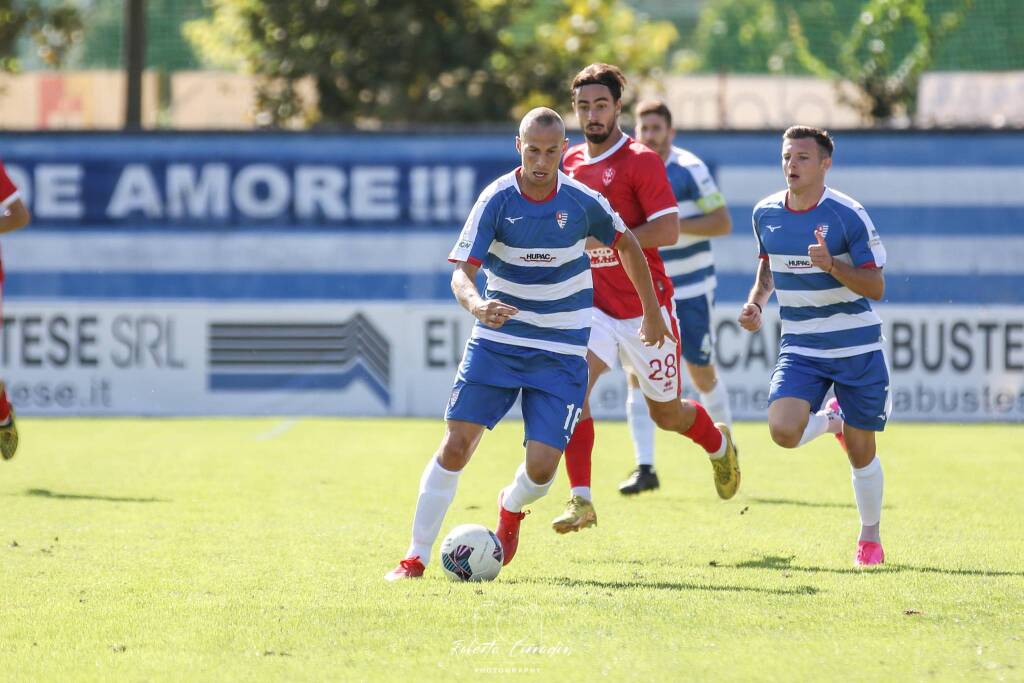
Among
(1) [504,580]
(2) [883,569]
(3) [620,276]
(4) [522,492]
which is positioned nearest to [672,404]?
(3) [620,276]

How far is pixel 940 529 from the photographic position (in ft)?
29.1

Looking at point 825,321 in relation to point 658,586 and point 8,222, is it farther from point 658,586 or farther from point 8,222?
point 8,222

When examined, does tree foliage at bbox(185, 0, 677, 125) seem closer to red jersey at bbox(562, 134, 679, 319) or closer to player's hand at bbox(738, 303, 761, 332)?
red jersey at bbox(562, 134, 679, 319)

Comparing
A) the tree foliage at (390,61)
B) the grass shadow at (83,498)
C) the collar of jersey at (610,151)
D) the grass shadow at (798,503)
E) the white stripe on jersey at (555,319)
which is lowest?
the grass shadow at (83,498)

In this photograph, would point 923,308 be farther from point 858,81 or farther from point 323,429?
point 858,81

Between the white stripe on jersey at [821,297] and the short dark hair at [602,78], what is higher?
the short dark hair at [602,78]

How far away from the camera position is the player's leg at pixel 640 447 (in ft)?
34.5

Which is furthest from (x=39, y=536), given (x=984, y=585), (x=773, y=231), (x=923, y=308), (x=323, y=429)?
(x=923, y=308)

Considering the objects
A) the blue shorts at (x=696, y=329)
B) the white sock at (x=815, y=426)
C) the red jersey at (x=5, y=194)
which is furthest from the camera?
the blue shorts at (x=696, y=329)

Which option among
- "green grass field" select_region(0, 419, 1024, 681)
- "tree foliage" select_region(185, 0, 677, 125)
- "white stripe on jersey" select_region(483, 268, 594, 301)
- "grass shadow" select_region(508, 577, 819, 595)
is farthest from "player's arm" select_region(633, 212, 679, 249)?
"tree foliage" select_region(185, 0, 677, 125)

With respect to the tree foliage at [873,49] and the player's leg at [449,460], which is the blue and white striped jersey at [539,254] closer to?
the player's leg at [449,460]

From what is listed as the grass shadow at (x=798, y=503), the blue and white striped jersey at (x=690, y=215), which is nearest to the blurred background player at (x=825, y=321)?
the grass shadow at (x=798, y=503)

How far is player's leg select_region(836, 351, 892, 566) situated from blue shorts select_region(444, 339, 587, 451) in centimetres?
143

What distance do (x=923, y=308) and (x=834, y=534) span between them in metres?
8.28
